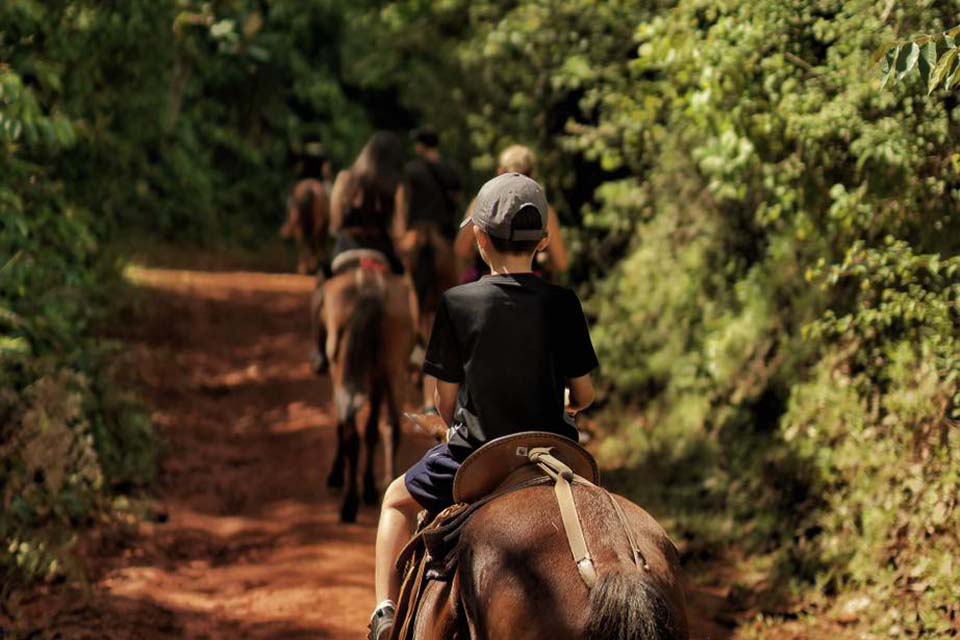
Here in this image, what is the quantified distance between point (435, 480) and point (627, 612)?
132 cm

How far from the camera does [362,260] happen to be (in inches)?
398

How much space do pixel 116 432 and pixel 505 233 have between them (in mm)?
7346

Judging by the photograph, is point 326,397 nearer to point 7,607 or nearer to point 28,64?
point 28,64

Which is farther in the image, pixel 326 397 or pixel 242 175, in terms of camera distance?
pixel 242 175

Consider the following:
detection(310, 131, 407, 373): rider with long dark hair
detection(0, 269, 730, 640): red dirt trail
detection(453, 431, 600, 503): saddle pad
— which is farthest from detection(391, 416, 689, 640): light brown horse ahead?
detection(310, 131, 407, 373): rider with long dark hair

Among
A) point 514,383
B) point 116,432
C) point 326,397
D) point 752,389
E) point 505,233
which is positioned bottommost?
point 326,397

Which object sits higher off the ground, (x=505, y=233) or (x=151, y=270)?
(x=505, y=233)

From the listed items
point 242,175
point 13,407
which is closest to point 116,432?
point 13,407

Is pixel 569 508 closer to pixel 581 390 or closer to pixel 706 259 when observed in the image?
pixel 581 390

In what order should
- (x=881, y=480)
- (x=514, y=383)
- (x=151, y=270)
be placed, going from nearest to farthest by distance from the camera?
(x=514, y=383), (x=881, y=480), (x=151, y=270)

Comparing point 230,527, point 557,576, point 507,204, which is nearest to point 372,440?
point 230,527

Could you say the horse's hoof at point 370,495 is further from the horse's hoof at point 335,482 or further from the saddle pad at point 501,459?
the saddle pad at point 501,459

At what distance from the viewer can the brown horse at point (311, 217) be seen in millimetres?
17531

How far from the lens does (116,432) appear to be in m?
11.2
